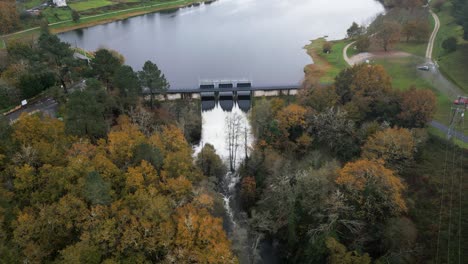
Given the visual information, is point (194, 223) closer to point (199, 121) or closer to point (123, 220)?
point (123, 220)

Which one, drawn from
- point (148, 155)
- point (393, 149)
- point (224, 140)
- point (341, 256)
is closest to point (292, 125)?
point (224, 140)

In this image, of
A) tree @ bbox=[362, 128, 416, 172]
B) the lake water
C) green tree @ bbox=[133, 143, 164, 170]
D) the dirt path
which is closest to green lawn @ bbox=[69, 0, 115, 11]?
the lake water

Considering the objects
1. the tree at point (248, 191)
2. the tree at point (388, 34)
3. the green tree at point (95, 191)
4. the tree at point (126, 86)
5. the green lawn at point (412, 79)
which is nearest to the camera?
the green tree at point (95, 191)

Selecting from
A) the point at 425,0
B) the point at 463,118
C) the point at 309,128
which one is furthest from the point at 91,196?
the point at 425,0

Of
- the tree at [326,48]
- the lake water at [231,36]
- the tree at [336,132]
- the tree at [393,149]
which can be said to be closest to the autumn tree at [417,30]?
the tree at [326,48]

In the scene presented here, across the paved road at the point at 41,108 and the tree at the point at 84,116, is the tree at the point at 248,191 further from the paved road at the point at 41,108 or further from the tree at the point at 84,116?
the paved road at the point at 41,108

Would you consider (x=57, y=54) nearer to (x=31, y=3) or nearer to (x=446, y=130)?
(x=446, y=130)

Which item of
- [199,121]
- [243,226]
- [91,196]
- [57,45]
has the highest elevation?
[57,45]
